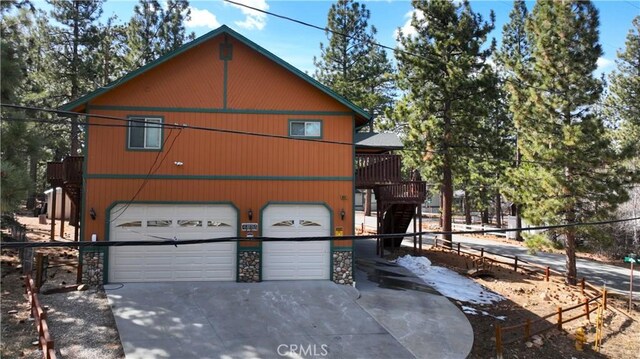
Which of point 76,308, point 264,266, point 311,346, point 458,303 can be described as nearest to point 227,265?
point 264,266

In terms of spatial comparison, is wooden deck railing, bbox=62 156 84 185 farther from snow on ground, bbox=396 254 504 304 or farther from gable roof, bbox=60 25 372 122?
snow on ground, bbox=396 254 504 304

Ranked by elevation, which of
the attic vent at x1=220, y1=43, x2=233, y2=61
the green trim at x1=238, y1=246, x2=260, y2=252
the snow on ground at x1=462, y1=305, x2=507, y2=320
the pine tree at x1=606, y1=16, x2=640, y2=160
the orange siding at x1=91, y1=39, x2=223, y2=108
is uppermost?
the pine tree at x1=606, y1=16, x2=640, y2=160

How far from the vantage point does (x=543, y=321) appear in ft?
39.1

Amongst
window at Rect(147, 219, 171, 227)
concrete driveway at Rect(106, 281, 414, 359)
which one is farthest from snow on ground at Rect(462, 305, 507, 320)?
window at Rect(147, 219, 171, 227)

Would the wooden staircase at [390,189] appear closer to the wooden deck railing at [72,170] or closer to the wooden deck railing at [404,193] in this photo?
the wooden deck railing at [404,193]

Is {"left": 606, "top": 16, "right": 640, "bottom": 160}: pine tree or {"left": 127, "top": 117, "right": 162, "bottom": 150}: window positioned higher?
{"left": 606, "top": 16, "right": 640, "bottom": 160}: pine tree

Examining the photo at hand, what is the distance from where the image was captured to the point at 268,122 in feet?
43.0

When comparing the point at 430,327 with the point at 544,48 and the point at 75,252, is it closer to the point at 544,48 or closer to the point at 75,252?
the point at 544,48

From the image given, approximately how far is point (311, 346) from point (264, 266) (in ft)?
15.4

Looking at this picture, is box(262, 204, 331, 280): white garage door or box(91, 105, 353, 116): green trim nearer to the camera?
box(91, 105, 353, 116): green trim

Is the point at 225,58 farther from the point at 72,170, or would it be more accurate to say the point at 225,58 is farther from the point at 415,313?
the point at 415,313

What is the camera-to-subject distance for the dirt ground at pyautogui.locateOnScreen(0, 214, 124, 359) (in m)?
7.82

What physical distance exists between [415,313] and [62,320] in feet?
27.9

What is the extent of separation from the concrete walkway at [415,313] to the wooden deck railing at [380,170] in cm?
347
